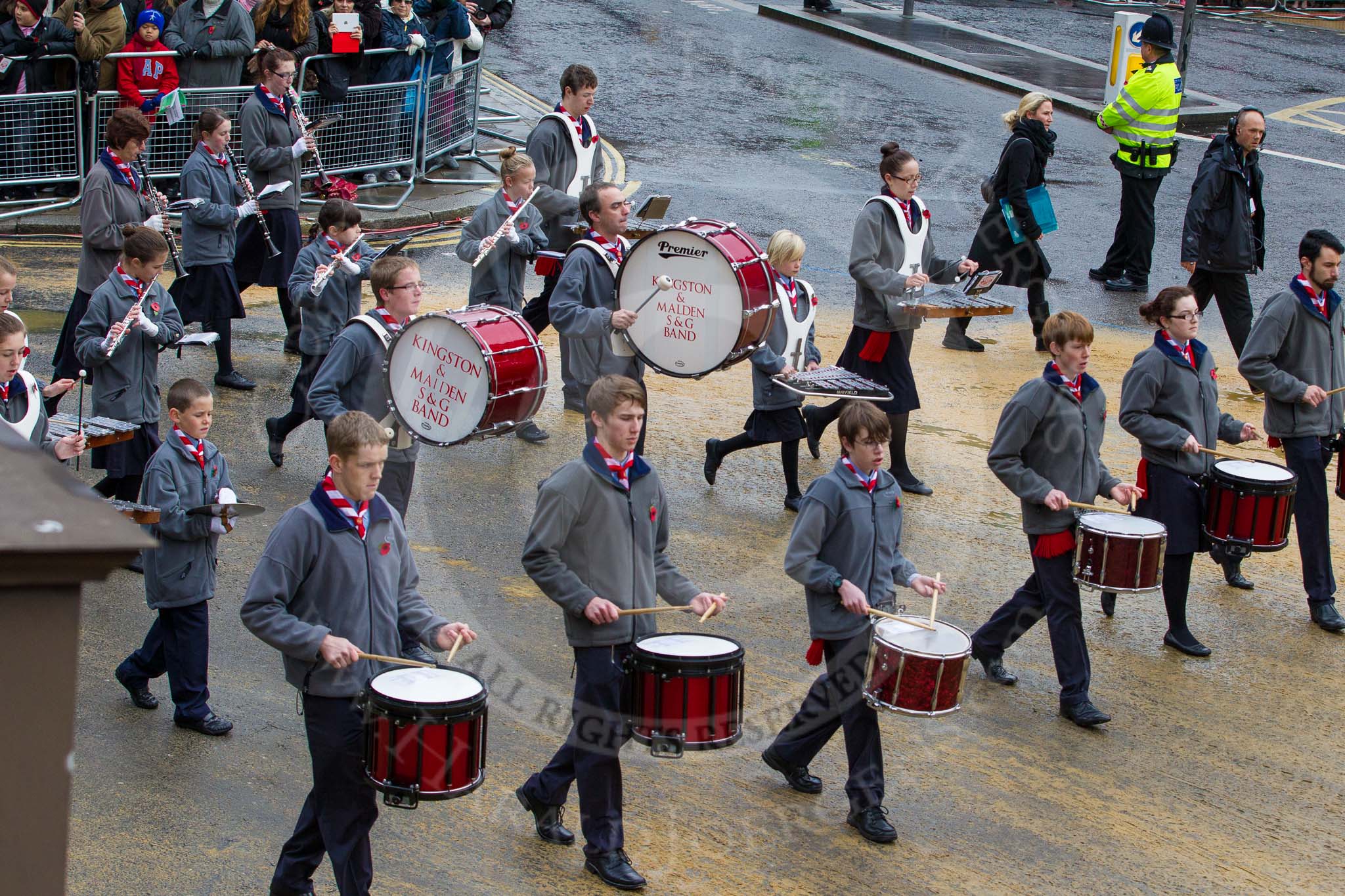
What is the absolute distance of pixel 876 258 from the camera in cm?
966

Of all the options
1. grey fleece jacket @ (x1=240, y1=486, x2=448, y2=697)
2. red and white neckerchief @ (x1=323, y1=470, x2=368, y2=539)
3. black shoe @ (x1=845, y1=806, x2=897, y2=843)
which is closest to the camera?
grey fleece jacket @ (x1=240, y1=486, x2=448, y2=697)

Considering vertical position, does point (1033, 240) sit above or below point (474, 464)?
above

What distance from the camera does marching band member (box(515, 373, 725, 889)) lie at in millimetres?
5855

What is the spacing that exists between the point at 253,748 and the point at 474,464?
3467mm

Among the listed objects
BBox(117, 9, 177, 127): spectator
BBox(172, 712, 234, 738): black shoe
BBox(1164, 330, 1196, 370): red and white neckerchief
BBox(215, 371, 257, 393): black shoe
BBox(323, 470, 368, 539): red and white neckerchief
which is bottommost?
BBox(172, 712, 234, 738): black shoe

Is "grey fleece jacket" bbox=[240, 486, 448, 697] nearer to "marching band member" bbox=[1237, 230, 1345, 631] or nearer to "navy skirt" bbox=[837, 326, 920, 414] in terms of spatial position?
"navy skirt" bbox=[837, 326, 920, 414]

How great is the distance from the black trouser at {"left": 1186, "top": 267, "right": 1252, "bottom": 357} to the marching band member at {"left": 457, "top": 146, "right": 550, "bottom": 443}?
5.03m

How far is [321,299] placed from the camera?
925 cm

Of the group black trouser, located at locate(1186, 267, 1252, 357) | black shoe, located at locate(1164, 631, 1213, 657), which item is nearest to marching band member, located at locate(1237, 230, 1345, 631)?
black shoe, located at locate(1164, 631, 1213, 657)

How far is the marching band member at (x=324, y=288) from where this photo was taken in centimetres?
921

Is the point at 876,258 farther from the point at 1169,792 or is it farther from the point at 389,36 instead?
the point at 389,36

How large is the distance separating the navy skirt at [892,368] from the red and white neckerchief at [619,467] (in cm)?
398

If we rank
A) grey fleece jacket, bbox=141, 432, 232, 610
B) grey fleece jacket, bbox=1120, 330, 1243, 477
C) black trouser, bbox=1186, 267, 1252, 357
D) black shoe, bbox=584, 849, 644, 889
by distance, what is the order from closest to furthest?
black shoe, bbox=584, 849, 644, 889 < grey fleece jacket, bbox=141, 432, 232, 610 < grey fleece jacket, bbox=1120, 330, 1243, 477 < black trouser, bbox=1186, 267, 1252, 357

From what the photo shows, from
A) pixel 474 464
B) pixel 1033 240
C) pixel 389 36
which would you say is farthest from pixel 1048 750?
pixel 389 36
